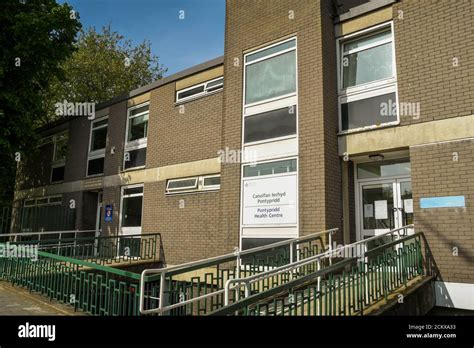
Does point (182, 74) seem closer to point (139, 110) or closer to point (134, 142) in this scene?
point (139, 110)

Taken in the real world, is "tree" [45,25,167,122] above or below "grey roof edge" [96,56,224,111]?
above

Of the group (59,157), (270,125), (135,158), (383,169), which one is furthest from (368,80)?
(59,157)

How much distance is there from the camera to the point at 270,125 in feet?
30.9

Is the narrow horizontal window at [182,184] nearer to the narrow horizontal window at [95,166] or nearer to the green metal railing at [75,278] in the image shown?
the green metal railing at [75,278]

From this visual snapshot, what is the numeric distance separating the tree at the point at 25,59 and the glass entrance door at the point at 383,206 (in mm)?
10907

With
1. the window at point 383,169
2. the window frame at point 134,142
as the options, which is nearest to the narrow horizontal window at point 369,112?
the window at point 383,169

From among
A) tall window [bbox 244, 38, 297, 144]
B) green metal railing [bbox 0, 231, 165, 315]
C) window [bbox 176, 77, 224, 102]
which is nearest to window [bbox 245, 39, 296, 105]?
tall window [bbox 244, 38, 297, 144]

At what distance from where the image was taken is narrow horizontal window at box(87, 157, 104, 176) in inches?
582

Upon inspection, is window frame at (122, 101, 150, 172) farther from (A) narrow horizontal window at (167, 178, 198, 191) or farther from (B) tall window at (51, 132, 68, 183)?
(B) tall window at (51, 132, 68, 183)

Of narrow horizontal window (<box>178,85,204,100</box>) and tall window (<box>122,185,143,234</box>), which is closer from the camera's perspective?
narrow horizontal window (<box>178,85,204,100</box>)

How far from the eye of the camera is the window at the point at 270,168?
8879 millimetres

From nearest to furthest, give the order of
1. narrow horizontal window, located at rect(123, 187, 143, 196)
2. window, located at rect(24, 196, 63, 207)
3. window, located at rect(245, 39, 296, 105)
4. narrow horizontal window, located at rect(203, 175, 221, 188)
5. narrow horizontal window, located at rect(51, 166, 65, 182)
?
1. window, located at rect(245, 39, 296, 105)
2. narrow horizontal window, located at rect(203, 175, 221, 188)
3. narrow horizontal window, located at rect(123, 187, 143, 196)
4. window, located at rect(24, 196, 63, 207)
5. narrow horizontal window, located at rect(51, 166, 65, 182)

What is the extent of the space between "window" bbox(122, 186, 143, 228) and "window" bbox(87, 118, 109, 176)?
6.16ft

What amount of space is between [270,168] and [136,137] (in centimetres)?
629
